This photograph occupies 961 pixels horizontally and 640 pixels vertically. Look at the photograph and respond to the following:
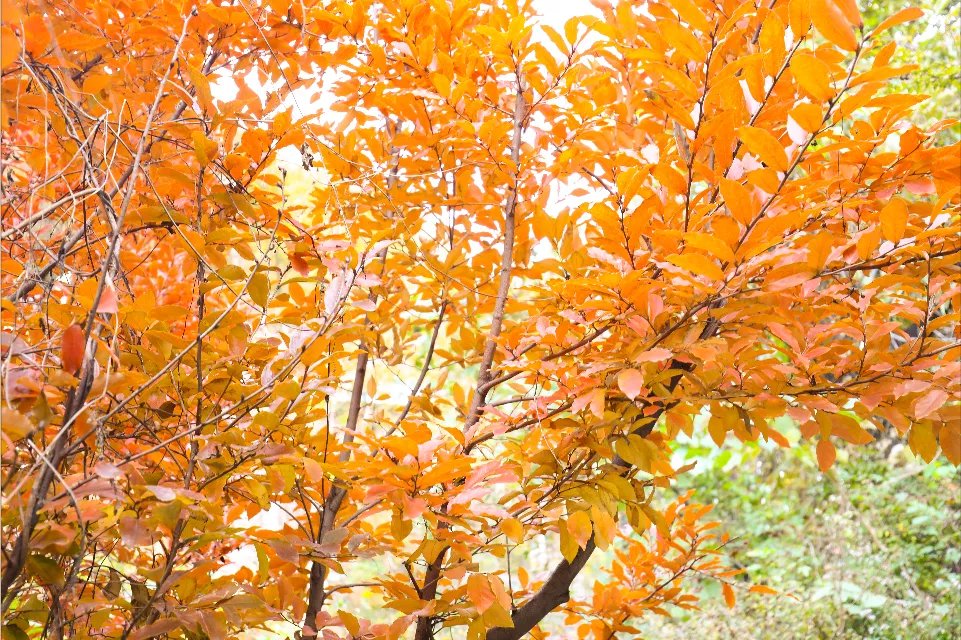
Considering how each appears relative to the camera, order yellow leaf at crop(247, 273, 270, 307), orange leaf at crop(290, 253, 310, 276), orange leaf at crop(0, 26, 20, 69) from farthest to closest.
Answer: orange leaf at crop(290, 253, 310, 276) → yellow leaf at crop(247, 273, 270, 307) → orange leaf at crop(0, 26, 20, 69)

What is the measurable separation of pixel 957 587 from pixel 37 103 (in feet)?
12.6

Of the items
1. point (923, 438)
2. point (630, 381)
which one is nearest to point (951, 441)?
point (923, 438)

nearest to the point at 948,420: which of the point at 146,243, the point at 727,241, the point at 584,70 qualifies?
the point at 727,241

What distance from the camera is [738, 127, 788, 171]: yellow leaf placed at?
0.77 meters

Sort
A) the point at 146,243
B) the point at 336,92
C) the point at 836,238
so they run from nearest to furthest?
1. the point at 836,238
2. the point at 336,92
3. the point at 146,243

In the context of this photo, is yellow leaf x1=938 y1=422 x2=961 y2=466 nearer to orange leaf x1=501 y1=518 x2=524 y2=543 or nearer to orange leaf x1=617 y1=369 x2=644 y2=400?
orange leaf x1=617 y1=369 x2=644 y2=400

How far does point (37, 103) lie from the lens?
97cm

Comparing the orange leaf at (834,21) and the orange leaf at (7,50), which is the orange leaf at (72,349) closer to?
the orange leaf at (7,50)

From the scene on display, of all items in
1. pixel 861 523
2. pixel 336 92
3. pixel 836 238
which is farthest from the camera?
pixel 861 523

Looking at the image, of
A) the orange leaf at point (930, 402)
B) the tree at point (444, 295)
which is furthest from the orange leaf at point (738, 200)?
the orange leaf at point (930, 402)

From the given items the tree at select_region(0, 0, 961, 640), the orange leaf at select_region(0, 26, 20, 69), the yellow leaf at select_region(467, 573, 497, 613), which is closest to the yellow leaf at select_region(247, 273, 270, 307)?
the tree at select_region(0, 0, 961, 640)

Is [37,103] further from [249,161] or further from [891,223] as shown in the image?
[891,223]

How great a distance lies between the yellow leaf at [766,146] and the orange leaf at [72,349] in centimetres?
71

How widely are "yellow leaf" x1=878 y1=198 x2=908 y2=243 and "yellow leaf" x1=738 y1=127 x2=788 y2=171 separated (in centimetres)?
15
